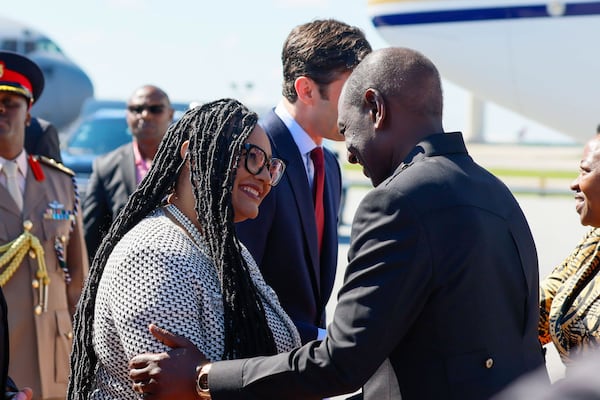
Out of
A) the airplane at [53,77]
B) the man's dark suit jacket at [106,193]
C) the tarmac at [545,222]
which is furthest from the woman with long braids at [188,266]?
the airplane at [53,77]

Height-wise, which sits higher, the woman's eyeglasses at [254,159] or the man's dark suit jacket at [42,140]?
the woman's eyeglasses at [254,159]

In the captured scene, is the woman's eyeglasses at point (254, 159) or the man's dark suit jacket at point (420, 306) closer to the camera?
the man's dark suit jacket at point (420, 306)

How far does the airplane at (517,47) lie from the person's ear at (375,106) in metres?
8.10

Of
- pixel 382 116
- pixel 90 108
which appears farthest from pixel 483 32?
pixel 382 116

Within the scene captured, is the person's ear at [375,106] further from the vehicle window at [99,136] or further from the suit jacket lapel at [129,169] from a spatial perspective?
the vehicle window at [99,136]

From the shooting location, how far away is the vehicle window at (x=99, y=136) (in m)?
10.4

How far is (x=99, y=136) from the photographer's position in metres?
10.6

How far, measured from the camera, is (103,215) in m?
6.07

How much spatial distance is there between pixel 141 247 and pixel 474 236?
0.82 meters

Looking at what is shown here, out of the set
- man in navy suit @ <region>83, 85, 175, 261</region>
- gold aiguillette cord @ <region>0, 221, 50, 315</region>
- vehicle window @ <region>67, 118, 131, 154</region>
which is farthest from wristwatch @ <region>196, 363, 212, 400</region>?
vehicle window @ <region>67, 118, 131, 154</region>

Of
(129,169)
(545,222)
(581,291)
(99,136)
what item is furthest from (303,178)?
(545,222)

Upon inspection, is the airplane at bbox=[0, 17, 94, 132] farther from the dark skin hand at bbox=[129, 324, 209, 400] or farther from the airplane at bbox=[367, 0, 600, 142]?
the dark skin hand at bbox=[129, 324, 209, 400]

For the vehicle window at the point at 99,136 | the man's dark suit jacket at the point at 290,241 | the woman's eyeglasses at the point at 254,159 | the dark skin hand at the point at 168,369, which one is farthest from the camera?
the vehicle window at the point at 99,136

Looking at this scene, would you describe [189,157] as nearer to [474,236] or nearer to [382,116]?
[382,116]
